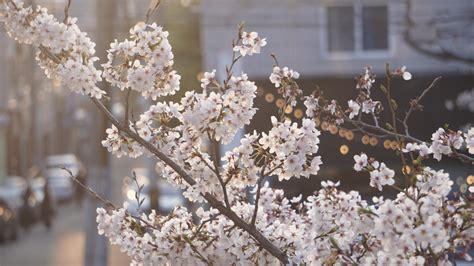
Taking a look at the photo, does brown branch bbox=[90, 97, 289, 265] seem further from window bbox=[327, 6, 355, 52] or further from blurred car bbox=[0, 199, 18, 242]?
blurred car bbox=[0, 199, 18, 242]

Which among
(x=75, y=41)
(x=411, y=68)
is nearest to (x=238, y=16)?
(x=411, y=68)

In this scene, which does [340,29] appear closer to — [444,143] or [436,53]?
[436,53]

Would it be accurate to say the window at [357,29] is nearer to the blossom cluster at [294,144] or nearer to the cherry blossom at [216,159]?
the cherry blossom at [216,159]

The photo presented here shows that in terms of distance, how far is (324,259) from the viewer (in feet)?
14.2

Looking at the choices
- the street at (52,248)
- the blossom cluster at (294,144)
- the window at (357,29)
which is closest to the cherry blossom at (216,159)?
the blossom cluster at (294,144)

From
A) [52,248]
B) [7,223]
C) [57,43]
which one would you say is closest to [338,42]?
[52,248]

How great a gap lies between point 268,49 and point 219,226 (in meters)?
17.1

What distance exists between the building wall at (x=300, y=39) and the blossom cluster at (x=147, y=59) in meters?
16.8

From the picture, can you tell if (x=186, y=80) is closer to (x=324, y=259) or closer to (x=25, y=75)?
(x=25, y=75)

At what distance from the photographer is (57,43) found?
15.8ft

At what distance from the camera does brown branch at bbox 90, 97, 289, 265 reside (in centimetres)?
479

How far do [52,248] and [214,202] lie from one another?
834 inches

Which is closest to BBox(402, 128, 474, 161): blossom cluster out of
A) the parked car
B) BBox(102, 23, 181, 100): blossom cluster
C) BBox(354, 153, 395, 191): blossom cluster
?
BBox(354, 153, 395, 191): blossom cluster

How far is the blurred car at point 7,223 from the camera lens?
26109 millimetres
